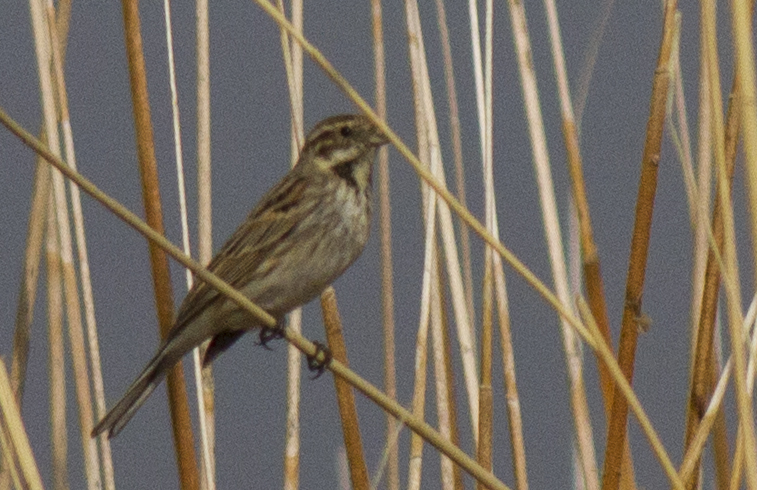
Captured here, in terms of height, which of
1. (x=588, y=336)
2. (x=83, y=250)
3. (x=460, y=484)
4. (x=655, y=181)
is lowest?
(x=460, y=484)

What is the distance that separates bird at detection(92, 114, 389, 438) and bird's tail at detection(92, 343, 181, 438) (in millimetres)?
139

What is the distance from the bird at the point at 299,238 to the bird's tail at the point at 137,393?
14 cm

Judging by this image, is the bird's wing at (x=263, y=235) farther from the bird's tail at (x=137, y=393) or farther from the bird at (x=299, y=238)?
the bird's tail at (x=137, y=393)

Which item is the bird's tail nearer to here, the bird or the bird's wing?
the bird

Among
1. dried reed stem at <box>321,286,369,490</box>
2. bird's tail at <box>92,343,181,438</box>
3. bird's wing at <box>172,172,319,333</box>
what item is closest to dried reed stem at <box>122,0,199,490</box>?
bird's tail at <box>92,343,181,438</box>

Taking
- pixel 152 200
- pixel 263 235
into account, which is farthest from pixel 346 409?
pixel 263 235

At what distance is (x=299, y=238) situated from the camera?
258 cm

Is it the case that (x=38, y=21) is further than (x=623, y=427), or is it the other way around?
(x=38, y=21)

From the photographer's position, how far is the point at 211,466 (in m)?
2.11

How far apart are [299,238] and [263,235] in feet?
0.32

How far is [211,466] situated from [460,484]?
0.52 metres

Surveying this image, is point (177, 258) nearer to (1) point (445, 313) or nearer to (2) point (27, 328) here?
(2) point (27, 328)

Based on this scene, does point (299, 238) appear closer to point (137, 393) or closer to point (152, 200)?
point (137, 393)

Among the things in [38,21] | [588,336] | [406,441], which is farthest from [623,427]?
[38,21]
